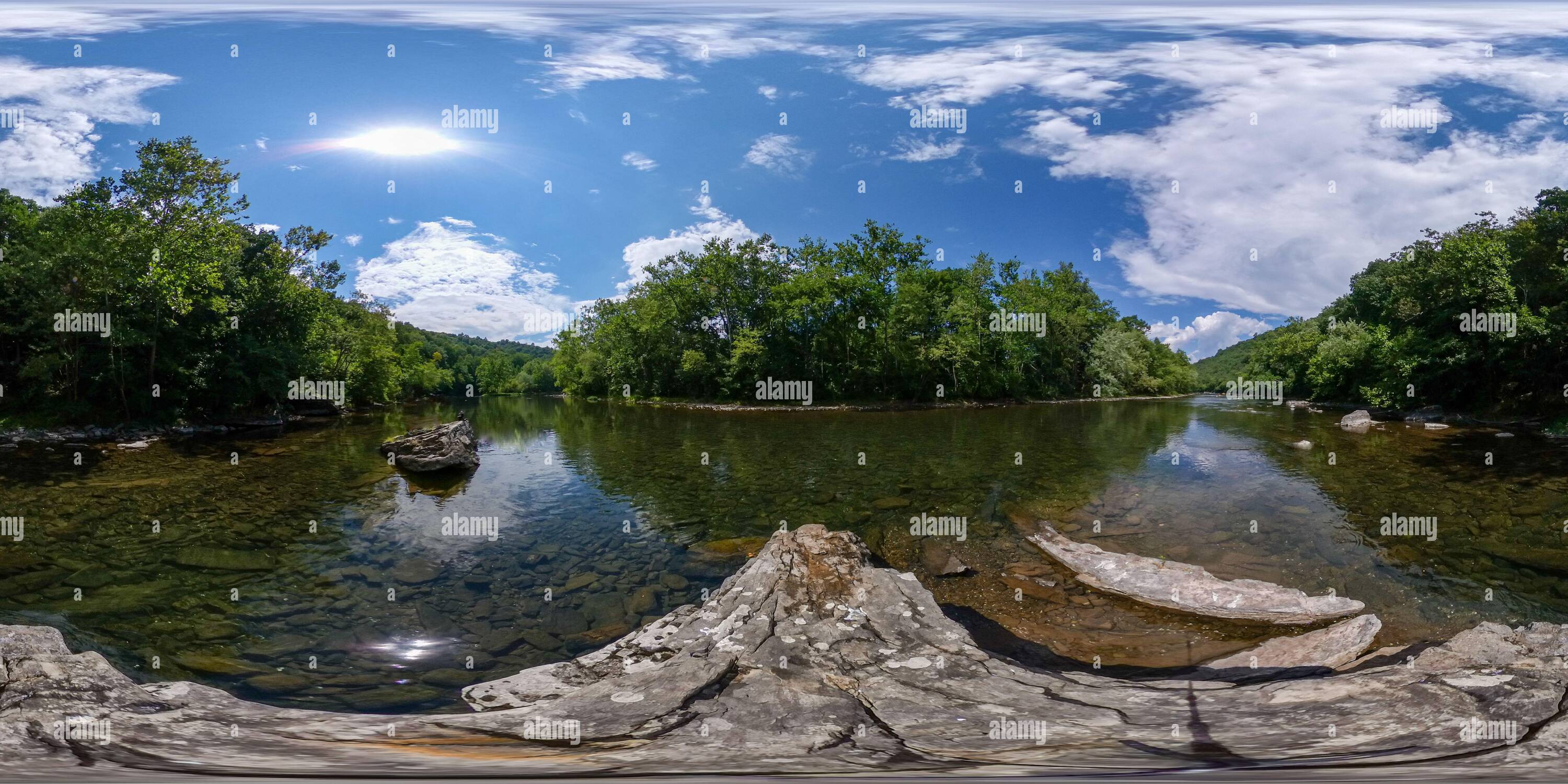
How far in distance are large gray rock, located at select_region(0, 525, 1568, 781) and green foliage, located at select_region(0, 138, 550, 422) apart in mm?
31633

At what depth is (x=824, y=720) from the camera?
11.9 ft

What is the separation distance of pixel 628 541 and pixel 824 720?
7673 mm

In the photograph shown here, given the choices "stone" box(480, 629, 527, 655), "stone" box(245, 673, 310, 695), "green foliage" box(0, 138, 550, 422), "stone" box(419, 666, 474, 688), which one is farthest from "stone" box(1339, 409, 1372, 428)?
"green foliage" box(0, 138, 550, 422)

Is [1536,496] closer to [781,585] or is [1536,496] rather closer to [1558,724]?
[1558,724]

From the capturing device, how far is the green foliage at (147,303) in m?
24.0

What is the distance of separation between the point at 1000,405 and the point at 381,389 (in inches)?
2401

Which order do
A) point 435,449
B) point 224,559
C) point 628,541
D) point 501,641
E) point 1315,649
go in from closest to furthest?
point 1315,649, point 501,641, point 224,559, point 628,541, point 435,449

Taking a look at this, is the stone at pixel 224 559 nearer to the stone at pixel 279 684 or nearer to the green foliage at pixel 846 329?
the stone at pixel 279 684

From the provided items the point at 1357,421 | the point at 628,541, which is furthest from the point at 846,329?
the point at 628,541

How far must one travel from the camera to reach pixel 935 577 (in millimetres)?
8742

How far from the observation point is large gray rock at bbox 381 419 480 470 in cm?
1770

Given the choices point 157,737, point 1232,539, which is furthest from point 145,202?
point 1232,539

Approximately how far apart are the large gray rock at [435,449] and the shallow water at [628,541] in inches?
27.6

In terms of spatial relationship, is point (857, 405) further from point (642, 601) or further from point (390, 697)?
point (390, 697)
